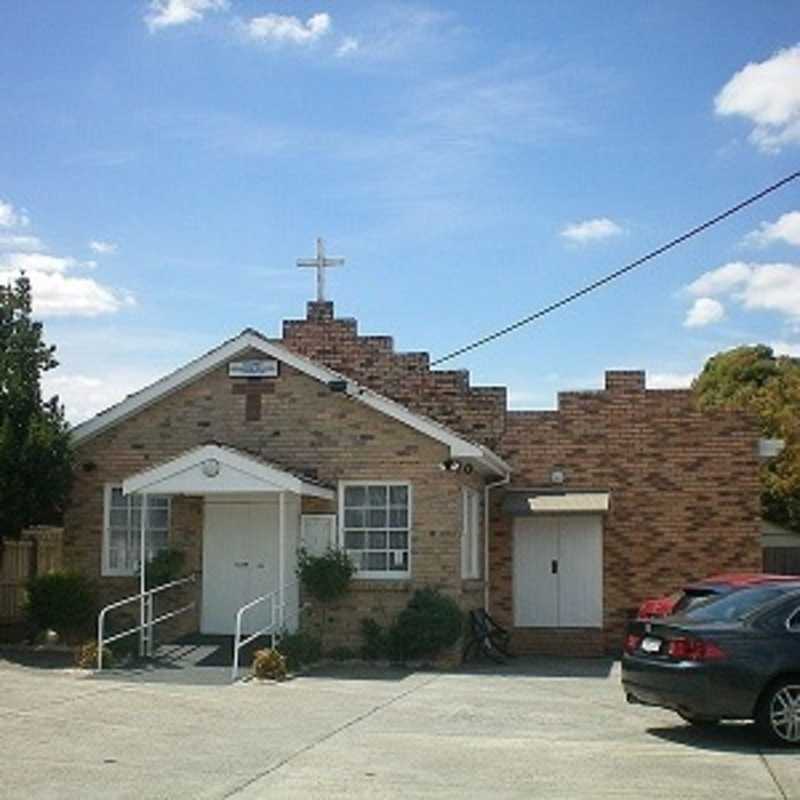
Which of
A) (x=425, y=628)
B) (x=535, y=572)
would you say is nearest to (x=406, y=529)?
(x=425, y=628)

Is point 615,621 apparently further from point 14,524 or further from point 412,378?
point 14,524

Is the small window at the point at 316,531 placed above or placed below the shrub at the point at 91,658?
above

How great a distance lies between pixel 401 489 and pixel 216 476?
3.10 meters

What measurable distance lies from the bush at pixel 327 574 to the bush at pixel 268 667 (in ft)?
8.61

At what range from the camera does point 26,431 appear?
20672 millimetres

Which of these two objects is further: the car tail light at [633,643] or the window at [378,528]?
the window at [378,528]

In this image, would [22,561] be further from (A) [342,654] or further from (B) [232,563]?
(A) [342,654]

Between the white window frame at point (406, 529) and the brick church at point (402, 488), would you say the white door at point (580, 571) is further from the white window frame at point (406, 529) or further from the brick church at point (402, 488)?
the white window frame at point (406, 529)

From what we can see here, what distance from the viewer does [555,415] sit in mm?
24344

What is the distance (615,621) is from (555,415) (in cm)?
397

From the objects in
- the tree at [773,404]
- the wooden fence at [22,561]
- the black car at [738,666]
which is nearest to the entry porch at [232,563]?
the wooden fence at [22,561]

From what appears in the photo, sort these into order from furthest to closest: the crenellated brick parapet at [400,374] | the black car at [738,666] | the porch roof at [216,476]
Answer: the crenellated brick parapet at [400,374] → the porch roof at [216,476] → the black car at [738,666]

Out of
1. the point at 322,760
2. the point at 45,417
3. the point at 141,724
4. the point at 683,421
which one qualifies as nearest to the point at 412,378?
the point at 683,421

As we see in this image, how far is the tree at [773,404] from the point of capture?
32.7 m
